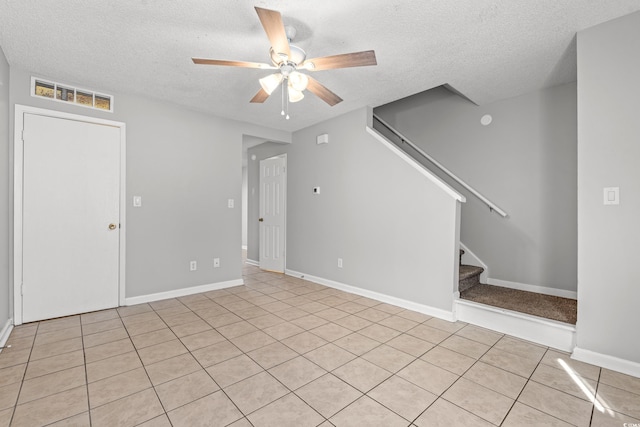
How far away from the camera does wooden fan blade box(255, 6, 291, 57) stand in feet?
5.17

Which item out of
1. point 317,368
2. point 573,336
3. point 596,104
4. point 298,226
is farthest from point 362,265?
point 596,104

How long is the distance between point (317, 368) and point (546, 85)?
3.81 metres

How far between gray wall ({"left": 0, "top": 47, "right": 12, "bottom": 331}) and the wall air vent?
241mm

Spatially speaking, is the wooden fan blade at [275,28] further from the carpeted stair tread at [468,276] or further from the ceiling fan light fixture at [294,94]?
the carpeted stair tread at [468,276]

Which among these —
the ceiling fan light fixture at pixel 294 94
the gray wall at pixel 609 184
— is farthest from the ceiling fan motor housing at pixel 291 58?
the gray wall at pixel 609 184

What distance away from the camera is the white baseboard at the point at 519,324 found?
2.36 meters

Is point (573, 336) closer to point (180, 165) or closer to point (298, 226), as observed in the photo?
point (298, 226)

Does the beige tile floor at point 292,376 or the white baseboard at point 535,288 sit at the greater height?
the white baseboard at point 535,288

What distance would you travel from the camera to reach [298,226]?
4859 millimetres

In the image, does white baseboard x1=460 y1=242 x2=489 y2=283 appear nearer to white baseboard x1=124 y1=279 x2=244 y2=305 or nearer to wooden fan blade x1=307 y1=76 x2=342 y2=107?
wooden fan blade x1=307 y1=76 x2=342 y2=107

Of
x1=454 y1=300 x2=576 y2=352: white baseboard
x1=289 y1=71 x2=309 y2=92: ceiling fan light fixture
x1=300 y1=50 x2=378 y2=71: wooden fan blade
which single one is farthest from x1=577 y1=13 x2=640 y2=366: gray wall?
x1=289 y1=71 x2=309 y2=92: ceiling fan light fixture

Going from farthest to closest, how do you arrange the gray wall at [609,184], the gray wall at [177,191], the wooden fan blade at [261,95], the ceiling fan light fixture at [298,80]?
the gray wall at [177,191] → the wooden fan blade at [261,95] → the ceiling fan light fixture at [298,80] → the gray wall at [609,184]

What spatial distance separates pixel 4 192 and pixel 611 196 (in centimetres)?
509

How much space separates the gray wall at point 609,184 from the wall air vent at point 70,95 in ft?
15.2
